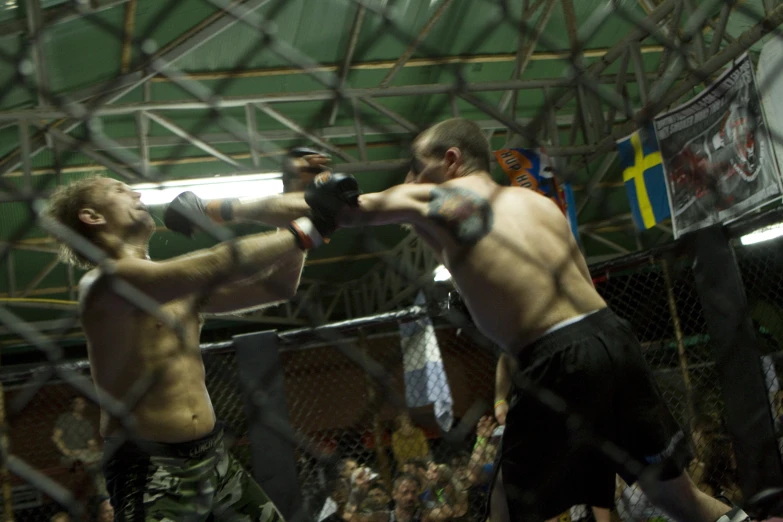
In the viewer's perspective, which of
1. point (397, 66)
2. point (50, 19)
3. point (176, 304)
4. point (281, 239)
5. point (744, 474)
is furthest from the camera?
point (397, 66)

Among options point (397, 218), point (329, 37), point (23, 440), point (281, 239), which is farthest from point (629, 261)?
point (23, 440)

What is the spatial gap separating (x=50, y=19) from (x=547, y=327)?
9.05ft

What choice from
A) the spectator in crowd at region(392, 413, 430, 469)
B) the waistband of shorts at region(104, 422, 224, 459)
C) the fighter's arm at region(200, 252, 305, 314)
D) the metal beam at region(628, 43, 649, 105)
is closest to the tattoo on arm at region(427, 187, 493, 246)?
the fighter's arm at region(200, 252, 305, 314)

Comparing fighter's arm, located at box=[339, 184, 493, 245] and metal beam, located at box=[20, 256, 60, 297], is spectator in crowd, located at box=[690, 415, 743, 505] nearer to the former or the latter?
fighter's arm, located at box=[339, 184, 493, 245]

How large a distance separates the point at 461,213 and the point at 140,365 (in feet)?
2.81

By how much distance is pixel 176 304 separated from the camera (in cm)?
209

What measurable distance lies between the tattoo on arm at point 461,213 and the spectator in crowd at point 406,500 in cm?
138

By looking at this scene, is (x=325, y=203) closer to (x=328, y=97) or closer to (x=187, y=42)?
(x=187, y=42)

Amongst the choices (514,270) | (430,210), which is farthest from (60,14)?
(514,270)

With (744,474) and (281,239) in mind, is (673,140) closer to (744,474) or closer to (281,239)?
(744,474)

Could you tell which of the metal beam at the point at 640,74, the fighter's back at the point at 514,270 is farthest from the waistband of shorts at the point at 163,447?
the metal beam at the point at 640,74

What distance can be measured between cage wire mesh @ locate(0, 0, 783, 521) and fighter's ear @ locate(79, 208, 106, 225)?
68mm

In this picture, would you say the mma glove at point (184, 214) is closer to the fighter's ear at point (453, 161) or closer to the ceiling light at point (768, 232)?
the fighter's ear at point (453, 161)

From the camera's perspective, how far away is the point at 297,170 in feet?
6.41
